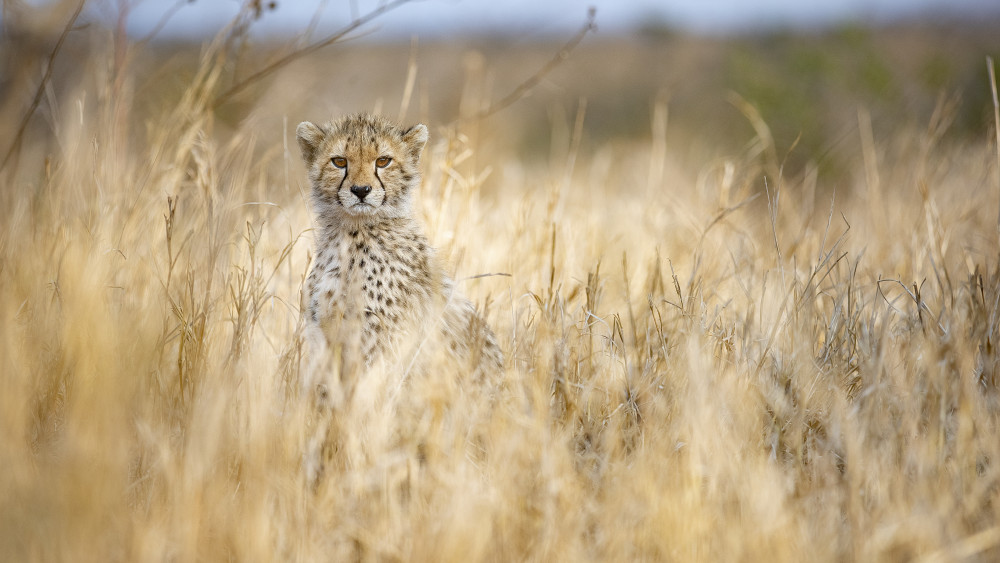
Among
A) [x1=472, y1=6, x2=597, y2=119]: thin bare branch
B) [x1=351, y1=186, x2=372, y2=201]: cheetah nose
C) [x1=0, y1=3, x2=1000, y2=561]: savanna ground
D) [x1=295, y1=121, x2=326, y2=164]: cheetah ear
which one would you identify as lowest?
[x1=0, y1=3, x2=1000, y2=561]: savanna ground

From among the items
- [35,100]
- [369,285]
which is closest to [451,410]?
[369,285]

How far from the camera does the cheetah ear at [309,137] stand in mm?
3139

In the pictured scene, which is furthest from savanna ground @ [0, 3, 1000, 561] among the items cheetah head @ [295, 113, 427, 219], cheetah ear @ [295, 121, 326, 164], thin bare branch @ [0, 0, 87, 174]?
cheetah ear @ [295, 121, 326, 164]

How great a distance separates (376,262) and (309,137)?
63cm

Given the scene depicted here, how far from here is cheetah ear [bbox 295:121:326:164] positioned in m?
3.14

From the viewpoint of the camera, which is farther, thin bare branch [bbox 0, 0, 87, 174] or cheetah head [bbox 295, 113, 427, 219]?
cheetah head [bbox 295, 113, 427, 219]

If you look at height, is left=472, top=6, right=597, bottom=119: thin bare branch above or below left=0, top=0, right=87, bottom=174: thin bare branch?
above

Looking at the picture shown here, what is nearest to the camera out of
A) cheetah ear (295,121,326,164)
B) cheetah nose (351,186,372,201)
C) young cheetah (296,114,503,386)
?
young cheetah (296,114,503,386)

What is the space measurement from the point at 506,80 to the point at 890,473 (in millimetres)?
51535

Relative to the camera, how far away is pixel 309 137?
124 inches

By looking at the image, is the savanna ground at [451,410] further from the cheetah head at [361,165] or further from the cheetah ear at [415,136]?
the cheetah ear at [415,136]

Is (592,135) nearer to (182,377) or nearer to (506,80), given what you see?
(182,377)

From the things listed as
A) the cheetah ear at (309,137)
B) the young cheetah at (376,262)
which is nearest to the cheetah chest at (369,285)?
the young cheetah at (376,262)

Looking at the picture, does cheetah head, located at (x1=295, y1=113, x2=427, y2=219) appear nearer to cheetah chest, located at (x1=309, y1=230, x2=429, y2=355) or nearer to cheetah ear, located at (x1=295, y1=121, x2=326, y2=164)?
cheetah ear, located at (x1=295, y1=121, x2=326, y2=164)
